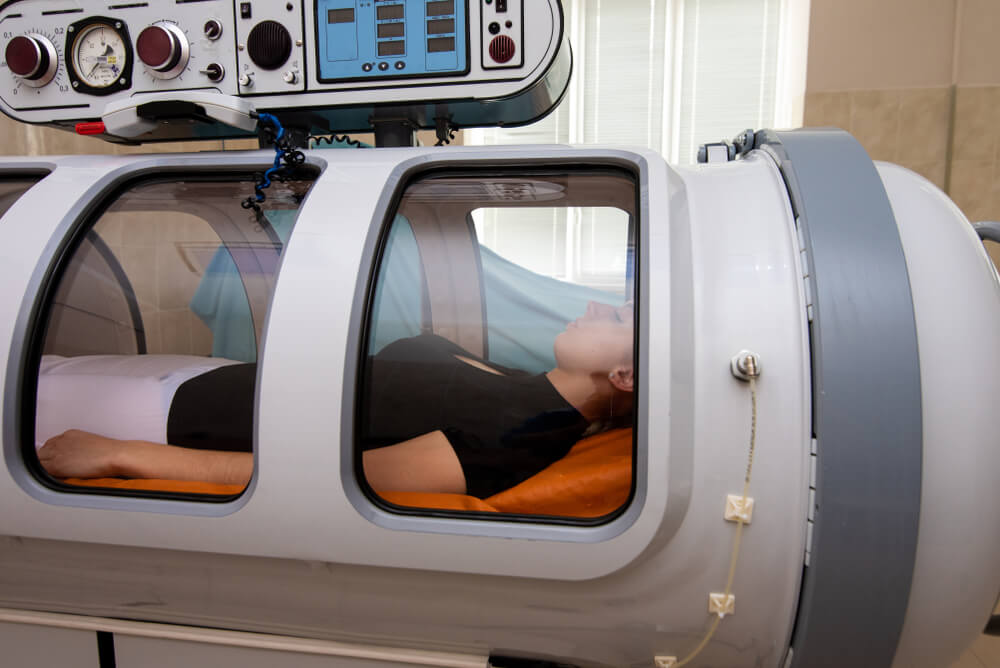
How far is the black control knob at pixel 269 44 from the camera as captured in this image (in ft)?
3.21

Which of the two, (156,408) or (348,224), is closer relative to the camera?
(348,224)

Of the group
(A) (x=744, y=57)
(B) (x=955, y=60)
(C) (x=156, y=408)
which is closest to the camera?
(C) (x=156, y=408)

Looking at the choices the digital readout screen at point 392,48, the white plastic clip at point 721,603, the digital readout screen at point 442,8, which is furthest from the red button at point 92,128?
the white plastic clip at point 721,603

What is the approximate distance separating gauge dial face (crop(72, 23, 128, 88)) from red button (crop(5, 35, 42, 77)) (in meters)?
0.06

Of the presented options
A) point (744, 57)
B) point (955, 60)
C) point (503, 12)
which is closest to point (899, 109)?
point (955, 60)

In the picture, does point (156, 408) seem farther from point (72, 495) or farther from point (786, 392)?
point (786, 392)

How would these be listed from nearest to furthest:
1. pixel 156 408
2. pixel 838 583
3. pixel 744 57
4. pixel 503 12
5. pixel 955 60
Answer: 1. pixel 838 583
2. pixel 503 12
3. pixel 156 408
4. pixel 955 60
5. pixel 744 57

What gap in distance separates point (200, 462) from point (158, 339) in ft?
1.44

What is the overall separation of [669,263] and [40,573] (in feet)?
3.25

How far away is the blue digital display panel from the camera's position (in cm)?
95

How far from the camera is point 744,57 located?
129 inches

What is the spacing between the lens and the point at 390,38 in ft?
3.16

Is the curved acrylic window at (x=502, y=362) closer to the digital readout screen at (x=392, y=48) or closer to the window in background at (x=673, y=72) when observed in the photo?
the digital readout screen at (x=392, y=48)

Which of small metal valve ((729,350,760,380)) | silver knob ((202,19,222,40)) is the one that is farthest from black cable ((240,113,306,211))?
small metal valve ((729,350,760,380))
